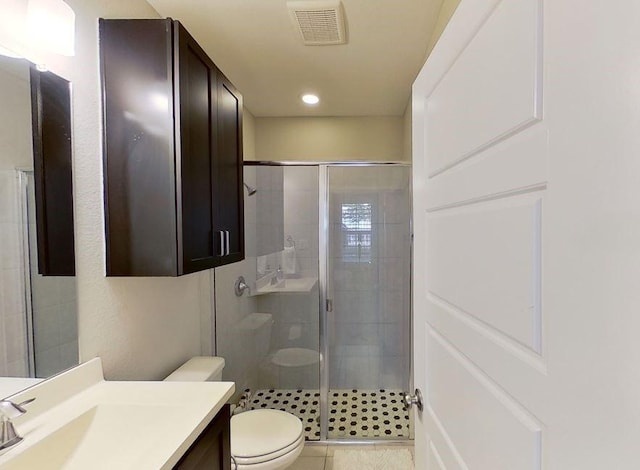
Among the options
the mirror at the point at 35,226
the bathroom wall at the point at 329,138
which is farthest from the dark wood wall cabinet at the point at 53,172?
the bathroom wall at the point at 329,138

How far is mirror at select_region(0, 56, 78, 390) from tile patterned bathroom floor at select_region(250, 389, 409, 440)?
1830 mm

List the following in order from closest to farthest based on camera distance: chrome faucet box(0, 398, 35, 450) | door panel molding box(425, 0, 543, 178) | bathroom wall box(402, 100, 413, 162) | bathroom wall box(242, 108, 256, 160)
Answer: door panel molding box(425, 0, 543, 178) → chrome faucet box(0, 398, 35, 450) → bathroom wall box(402, 100, 413, 162) → bathroom wall box(242, 108, 256, 160)

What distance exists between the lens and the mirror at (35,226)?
98cm

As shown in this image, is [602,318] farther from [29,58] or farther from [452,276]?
[29,58]

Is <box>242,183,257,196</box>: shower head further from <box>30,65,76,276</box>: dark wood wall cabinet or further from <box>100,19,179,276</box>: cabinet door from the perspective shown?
<box>30,65,76,276</box>: dark wood wall cabinet

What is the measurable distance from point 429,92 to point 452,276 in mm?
587

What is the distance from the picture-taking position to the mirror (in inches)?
38.4

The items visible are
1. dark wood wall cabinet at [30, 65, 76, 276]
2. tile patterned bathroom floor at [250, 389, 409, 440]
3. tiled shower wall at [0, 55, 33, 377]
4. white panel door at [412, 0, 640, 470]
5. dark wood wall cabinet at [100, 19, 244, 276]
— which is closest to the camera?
white panel door at [412, 0, 640, 470]

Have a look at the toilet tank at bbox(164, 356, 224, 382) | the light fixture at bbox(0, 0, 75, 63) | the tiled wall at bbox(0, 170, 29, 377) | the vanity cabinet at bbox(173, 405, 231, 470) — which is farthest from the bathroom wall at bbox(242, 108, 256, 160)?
the vanity cabinet at bbox(173, 405, 231, 470)

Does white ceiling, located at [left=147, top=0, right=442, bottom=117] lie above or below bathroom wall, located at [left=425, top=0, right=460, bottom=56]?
above

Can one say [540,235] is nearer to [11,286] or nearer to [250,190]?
[11,286]

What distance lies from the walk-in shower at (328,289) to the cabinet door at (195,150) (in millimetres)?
1153

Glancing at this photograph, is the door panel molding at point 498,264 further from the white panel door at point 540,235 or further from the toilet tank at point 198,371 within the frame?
the toilet tank at point 198,371

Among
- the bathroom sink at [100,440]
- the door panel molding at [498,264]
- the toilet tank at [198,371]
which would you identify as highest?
the door panel molding at [498,264]
